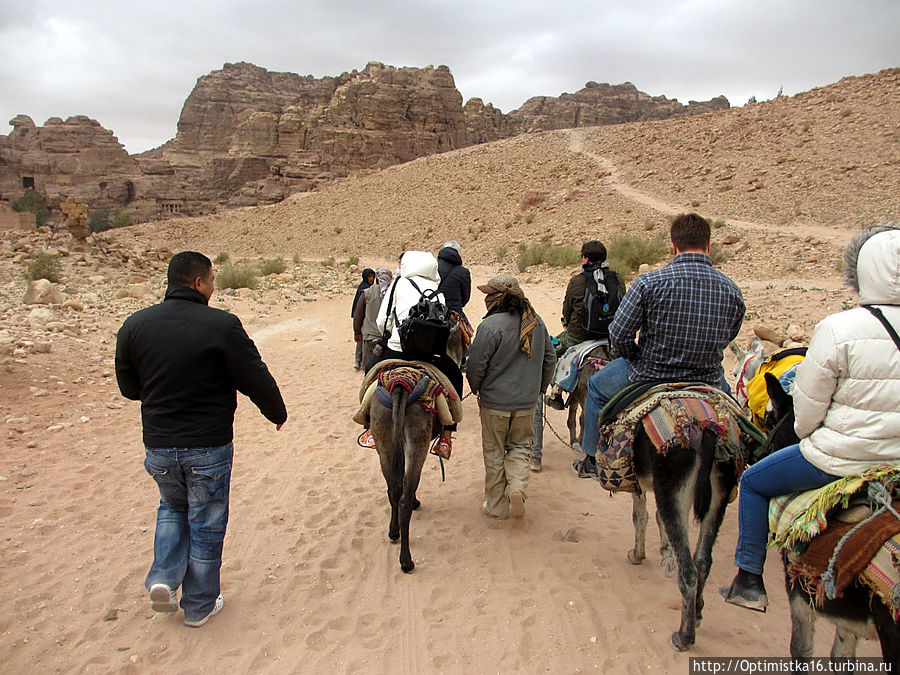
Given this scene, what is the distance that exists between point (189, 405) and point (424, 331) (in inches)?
70.3

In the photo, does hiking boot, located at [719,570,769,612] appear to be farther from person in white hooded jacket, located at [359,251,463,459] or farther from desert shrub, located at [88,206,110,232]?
desert shrub, located at [88,206,110,232]

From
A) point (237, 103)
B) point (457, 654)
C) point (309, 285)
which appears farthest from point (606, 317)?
point (237, 103)

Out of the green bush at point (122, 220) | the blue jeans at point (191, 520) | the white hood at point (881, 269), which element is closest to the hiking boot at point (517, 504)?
the blue jeans at point (191, 520)

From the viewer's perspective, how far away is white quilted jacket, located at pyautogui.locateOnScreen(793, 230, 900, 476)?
2416mm

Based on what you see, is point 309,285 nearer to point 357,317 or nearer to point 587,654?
point 357,317

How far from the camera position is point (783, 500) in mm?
2852

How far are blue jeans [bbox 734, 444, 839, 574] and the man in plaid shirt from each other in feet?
2.94

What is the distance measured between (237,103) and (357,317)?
114m

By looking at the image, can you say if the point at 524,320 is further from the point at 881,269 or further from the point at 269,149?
the point at 269,149

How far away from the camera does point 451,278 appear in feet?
22.5

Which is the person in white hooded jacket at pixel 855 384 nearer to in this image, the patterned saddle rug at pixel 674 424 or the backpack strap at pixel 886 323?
→ the backpack strap at pixel 886 323

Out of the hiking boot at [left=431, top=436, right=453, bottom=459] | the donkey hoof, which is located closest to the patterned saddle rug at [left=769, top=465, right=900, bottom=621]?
the donkey hoof

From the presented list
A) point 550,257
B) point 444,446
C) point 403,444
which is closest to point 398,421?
point 403,444

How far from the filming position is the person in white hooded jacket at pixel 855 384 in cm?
242
